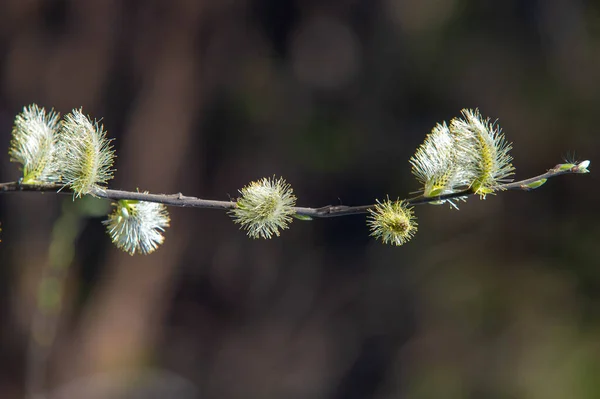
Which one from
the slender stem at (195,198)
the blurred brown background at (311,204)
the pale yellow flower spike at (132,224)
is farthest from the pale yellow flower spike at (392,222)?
the blurred brown background at (311,204)

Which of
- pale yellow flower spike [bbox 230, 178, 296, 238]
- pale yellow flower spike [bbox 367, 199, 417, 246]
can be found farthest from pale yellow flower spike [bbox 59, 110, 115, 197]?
pale yellow flower spike [bbox 367, 199, 417, 246]

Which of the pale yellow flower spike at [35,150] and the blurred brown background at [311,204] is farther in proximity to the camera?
the blurred brown background at [311,204]

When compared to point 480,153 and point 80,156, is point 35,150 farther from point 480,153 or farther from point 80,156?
point 480,153

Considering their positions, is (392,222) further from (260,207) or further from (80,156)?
(80,156)

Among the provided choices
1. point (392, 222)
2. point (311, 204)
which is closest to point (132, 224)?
point (392, 222)

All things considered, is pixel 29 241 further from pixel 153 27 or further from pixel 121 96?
pixel 153 27

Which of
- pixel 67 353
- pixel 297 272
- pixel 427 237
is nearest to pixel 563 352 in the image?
pixel 427 237

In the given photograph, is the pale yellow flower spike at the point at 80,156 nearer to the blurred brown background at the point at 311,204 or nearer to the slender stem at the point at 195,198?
the slender stem at the point at 195,198

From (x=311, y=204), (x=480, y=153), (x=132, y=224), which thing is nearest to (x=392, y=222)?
(x=480, y=153)

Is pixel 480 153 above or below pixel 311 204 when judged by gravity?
below

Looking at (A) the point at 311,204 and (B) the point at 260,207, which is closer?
(B) the point at 260,207
